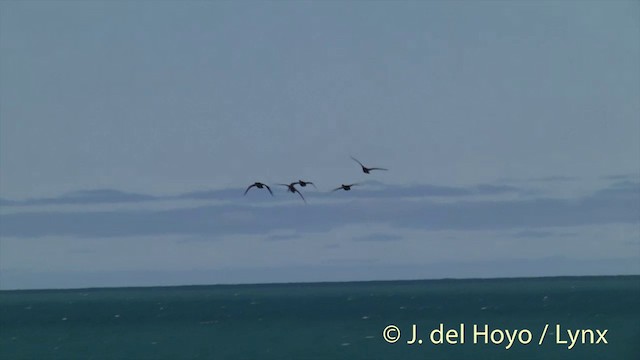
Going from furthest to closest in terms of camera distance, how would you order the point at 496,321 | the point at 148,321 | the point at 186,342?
the point at 148,321 < the point at 496,321 < the point at 186,342

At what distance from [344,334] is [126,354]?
17.3m

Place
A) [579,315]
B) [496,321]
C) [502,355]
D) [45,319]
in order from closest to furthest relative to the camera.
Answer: [502,355]
[496,321]
[579,315]
[45,319]

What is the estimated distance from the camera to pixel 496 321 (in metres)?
112

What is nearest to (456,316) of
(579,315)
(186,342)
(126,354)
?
(579,315)

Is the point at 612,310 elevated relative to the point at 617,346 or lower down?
elevated

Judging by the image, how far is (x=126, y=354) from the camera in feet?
274

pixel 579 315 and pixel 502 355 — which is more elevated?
pixel 579 315

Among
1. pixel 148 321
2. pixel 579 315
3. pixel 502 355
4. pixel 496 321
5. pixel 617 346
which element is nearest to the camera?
pixel 502 355

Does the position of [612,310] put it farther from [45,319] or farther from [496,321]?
[45,319]

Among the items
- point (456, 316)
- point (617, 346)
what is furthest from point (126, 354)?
point (456, 316)

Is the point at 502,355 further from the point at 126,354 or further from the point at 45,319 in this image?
the point at 45,319

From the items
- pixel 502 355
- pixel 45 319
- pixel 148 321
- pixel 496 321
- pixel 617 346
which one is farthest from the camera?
pixel 45 319

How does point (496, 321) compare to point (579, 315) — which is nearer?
point (496, 321)

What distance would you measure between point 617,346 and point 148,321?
5749 centimetres
